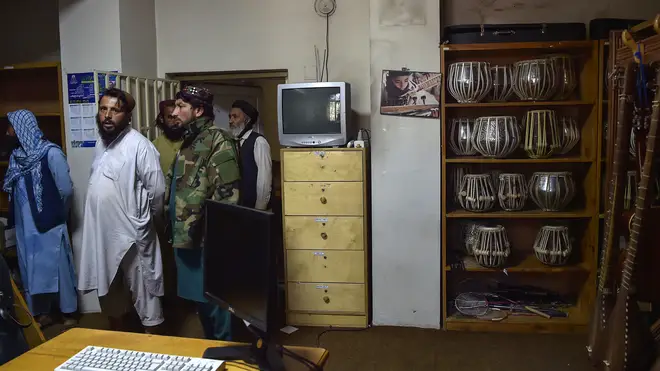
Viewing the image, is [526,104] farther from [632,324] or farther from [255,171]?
[255,171]

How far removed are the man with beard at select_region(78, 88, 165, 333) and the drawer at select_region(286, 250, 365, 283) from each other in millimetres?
823

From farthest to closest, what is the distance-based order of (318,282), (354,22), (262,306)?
(354,22)
(318,282)
(262,306)

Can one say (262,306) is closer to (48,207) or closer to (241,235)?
(241,235)

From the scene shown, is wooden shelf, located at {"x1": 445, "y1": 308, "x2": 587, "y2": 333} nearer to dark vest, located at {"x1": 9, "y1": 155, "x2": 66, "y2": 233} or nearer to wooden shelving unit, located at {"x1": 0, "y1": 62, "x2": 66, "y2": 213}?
dark vest, located at {"x1": 9, "y1": 155, "x2": 66, "y2": 233}

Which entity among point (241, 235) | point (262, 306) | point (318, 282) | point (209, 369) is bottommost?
point (318, 282)

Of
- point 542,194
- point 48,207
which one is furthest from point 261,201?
point 542,194

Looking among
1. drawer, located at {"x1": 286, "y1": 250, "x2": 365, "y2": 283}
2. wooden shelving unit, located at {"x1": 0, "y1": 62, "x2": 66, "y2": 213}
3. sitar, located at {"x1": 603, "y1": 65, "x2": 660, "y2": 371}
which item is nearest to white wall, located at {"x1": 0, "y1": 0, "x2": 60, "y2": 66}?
wooden shelving unit, located at {"x1": 0, "y1": 62, "x2": 66, "y2": 213}

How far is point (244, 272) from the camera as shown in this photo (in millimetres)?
1447

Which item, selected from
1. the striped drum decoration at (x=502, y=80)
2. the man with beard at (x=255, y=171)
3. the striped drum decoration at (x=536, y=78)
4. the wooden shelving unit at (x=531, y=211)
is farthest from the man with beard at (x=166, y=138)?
the striped drum decoration at (x=536, y=78)

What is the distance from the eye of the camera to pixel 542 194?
328 cm

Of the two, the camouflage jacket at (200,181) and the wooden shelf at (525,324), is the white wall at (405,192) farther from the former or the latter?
the camouflage jacket at (200,181)

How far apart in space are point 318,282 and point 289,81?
4.63ft

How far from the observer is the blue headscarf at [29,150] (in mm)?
3279

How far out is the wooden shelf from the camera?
10.9 ft
